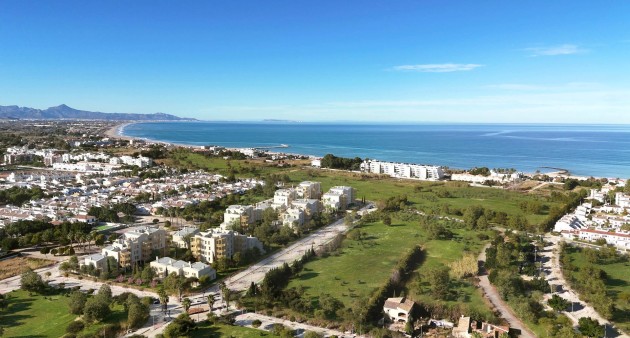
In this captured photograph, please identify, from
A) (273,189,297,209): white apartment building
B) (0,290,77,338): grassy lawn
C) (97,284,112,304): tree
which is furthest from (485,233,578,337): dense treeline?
(0,290,77,338): grassy lawn

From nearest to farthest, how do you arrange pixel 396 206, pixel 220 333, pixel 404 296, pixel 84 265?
pixel 220 333 < pixel 404 296 < pixel 84 265 < pixel 396 206

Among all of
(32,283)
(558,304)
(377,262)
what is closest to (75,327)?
(32,283)

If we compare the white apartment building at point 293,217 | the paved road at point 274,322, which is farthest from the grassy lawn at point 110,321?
the white apartment building at point 293,217

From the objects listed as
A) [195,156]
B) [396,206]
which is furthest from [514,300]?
[195,156]

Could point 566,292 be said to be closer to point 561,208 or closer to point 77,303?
point 561,208

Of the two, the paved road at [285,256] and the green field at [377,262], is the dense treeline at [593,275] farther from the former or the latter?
the paved road at [285,256]

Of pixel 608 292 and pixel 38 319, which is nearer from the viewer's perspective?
pixel 38 319

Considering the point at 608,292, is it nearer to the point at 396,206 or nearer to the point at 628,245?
the point at 628,245

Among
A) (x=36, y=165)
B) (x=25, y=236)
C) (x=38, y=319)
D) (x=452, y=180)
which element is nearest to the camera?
(x=38, y=319)
